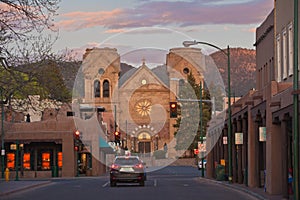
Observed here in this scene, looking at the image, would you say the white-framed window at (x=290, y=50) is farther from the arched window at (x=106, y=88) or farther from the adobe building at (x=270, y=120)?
the arched window at (x=106, y=88)

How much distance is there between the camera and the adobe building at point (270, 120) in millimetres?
31641

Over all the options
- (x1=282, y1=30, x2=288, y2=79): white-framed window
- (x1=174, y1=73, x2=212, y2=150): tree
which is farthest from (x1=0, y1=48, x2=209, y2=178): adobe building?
A: (x1=282, y1=30, x2=288, y2=79): white-framed window

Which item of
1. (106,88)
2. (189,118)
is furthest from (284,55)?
(106,88)

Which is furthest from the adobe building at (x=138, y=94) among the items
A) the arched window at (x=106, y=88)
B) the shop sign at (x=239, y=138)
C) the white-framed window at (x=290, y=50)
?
the white-framed window at (x=290, y=50)

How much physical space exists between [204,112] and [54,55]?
9407 centimetres

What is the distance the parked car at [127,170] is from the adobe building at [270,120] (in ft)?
19.0

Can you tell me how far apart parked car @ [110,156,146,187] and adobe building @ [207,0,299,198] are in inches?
228

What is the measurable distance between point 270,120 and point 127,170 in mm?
12665

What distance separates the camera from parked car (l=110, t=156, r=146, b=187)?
44.7 meters

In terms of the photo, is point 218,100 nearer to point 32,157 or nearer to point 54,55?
point 32,157

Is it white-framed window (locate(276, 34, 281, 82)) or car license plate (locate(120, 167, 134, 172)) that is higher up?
white-framed window (locate(276, 34, 281, 82))

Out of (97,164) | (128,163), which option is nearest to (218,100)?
(97,164)

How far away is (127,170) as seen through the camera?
4475cm

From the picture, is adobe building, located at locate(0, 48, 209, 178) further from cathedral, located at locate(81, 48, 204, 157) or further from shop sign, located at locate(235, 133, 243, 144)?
shop sign, located at locate(235, 133, 243, 144)
